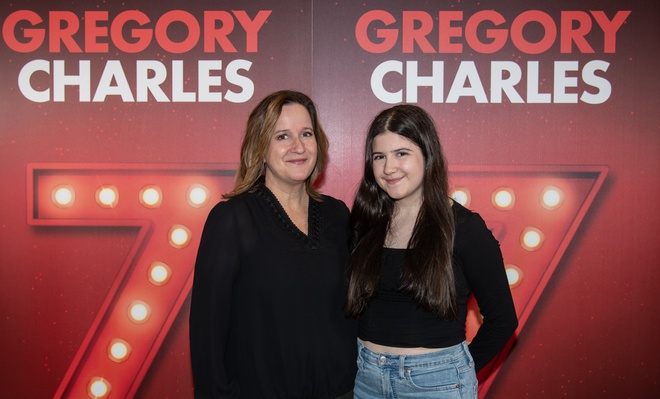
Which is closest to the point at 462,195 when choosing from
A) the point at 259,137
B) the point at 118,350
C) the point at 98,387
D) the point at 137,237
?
the point at 259,137

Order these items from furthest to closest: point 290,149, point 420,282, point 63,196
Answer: point 63,196, point 290,149, point 420,282

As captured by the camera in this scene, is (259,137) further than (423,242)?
Yes

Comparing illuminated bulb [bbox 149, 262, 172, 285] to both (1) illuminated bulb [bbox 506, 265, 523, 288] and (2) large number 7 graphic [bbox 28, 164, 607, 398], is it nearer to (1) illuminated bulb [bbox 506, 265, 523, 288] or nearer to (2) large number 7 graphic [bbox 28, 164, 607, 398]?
(2) large number 7 graphic [bbox 28, 164, 607, 398]

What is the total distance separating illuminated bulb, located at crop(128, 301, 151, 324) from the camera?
245 centimetres

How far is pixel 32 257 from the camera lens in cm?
246

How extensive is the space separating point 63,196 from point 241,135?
85 centimetres

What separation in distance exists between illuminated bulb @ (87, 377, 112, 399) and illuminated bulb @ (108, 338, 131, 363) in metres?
0.12

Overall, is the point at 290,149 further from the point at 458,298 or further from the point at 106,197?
the point at 106,197

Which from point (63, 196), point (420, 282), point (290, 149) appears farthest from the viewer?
point (63, 196)

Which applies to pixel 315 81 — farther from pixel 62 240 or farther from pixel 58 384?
pixel 58 384

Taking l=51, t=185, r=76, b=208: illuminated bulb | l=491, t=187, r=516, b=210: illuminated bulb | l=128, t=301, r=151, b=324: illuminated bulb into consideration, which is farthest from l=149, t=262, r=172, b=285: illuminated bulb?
l=491, t=187, r=516, b=210: illuminated bulb

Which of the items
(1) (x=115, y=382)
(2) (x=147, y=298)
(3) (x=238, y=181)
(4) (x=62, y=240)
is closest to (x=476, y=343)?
(3) (x=238, y=181)

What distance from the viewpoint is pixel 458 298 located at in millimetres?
1626

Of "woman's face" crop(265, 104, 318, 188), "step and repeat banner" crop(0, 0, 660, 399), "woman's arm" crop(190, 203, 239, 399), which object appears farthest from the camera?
"step and repeat banner" crop(0, 0, 660, 399)
